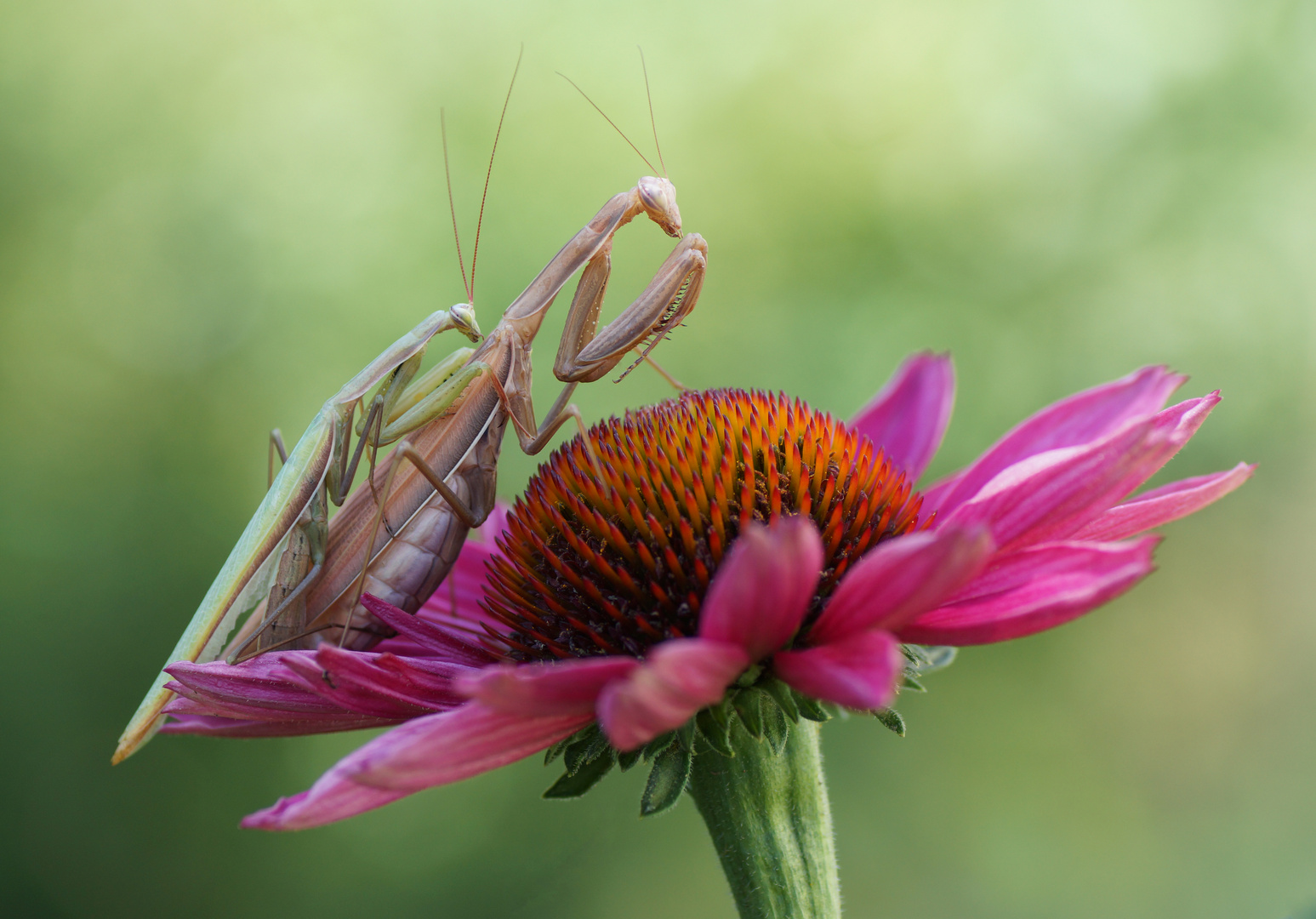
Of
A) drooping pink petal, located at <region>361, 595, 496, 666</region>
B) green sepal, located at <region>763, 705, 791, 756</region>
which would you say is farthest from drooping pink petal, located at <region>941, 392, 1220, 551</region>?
drooping pink petal, located at <region>361, 595, 496, 666</region>

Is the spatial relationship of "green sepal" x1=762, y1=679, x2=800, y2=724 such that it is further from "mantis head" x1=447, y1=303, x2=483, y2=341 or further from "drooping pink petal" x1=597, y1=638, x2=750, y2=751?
"mantis head" x1=447, y1=303, x2=483, y2=341

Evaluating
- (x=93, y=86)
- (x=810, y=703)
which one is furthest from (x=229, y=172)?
(x=810, y=703)

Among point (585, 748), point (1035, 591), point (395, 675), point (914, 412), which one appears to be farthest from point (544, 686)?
point (914, 412)

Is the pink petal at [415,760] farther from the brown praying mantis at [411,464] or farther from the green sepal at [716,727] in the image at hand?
the brown praying mantis at [411,464]

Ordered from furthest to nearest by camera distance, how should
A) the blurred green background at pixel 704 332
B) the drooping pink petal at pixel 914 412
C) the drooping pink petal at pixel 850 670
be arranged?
1. the blurred green background at pixel 704 332
2. the drooping pink petal at pixel 914 412
3. the drooping pink petal at pixel 850 670

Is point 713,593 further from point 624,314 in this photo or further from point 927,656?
point 624,314

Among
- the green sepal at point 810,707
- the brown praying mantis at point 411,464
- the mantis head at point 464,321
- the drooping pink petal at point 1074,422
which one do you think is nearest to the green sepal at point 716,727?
the green sepal at point 810,707
